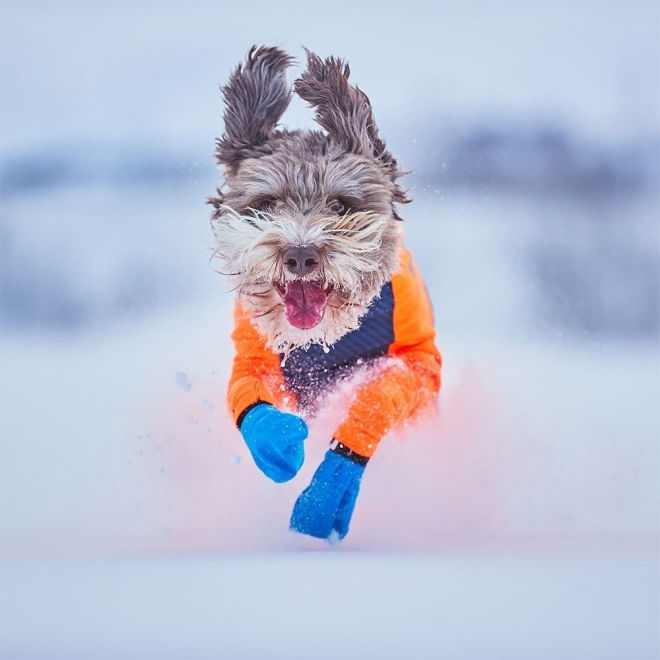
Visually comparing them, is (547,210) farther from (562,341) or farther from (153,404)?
(153,404)

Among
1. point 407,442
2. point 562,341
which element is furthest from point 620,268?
point 407,442

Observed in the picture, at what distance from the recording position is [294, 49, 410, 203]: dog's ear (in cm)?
325

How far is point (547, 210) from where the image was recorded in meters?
6.79

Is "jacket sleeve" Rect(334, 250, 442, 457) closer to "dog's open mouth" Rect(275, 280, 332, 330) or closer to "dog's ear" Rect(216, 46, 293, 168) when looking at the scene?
"dog's open mouth" Rect(275, 280, 332, 330)

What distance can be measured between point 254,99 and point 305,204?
636 mm

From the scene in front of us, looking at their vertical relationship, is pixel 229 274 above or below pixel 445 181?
below

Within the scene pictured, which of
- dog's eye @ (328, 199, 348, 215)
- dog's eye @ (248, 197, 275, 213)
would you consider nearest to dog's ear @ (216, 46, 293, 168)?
dog's eye @ (248, 197, 275, 213)

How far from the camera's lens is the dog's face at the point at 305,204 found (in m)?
2.95

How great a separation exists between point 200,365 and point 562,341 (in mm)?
2545

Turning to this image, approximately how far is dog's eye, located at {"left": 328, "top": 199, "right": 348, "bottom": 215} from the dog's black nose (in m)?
0.27

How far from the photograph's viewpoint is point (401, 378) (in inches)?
144

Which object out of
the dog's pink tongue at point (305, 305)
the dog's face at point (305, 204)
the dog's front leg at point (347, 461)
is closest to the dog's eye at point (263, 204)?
the dog's face at point (305, 204)

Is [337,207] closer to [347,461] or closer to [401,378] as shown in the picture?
[401,378]

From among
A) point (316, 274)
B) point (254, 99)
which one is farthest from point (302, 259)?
point (254, 99)
